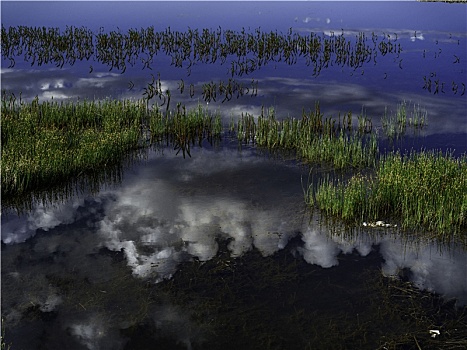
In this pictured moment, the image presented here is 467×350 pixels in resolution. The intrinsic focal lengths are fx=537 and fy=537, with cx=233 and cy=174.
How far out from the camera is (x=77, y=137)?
1817 centimetres

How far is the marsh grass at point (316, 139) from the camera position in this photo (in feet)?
56.5

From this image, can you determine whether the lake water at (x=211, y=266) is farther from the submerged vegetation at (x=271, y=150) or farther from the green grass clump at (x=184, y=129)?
the green grass clump at (x=184, y=129)

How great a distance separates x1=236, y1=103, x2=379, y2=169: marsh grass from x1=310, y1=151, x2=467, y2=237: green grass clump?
2.72 m

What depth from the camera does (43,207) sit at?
1416 cm

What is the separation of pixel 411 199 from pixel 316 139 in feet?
20.4

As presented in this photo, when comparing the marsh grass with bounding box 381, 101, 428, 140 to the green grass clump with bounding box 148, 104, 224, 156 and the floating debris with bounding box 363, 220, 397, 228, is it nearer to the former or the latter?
the green grass clump with bounding box 148, 104, 224, 156

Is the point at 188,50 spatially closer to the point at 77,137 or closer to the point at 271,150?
the point at 271,150

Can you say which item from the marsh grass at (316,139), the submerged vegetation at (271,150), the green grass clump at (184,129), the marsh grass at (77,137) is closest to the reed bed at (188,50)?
the submerged vegetation at (271,150)

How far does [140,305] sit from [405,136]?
45.3 feet

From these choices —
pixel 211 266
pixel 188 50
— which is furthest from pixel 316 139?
pixel 188 50

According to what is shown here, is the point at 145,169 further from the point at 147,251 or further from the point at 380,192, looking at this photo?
the point at 380,192

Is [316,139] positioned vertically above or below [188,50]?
below

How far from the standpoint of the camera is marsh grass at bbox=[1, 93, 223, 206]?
15.0 metres

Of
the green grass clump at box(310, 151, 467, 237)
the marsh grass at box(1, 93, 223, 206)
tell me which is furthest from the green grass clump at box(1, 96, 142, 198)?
the green grass clump at box(310, 151, 467, 237)
